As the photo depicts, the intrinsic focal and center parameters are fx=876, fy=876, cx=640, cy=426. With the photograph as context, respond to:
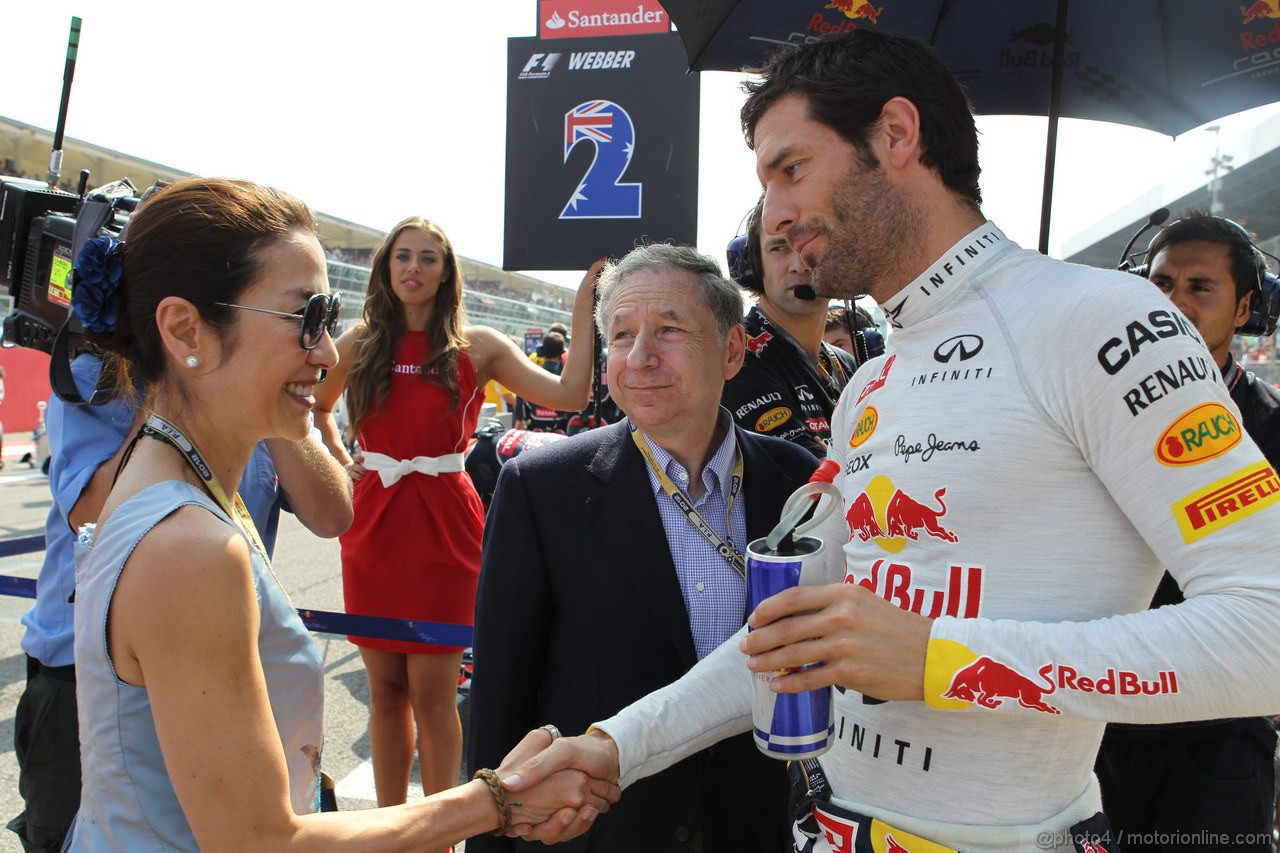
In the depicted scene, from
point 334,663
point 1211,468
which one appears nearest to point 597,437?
point 1211,468

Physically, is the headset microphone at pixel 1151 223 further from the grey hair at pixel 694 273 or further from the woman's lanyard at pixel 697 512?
the woman's lanyard at pixel 697 512

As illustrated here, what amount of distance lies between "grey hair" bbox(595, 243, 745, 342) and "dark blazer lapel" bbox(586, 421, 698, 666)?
426mm

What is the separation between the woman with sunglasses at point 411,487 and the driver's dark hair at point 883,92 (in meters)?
2.04

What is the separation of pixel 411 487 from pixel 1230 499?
326cm

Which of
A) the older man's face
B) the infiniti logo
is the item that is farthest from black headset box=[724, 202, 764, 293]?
the infiniti logo

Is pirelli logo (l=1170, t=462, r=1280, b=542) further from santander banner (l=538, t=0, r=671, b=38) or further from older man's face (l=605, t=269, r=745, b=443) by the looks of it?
santander banner (l=538, t=0, r=671, b=38)

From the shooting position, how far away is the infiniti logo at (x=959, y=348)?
1.41 meters

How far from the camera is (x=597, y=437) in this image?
7.54ft

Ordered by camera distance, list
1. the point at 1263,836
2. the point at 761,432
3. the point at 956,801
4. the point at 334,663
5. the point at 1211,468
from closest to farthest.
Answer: the point at 1211,468
the point at 956,801
the point at 1263,836
the point at 761,432
the point at 334,663

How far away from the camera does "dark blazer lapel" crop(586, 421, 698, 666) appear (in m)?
2.02

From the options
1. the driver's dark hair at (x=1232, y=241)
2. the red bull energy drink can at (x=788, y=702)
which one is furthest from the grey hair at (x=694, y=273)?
the driver's dark hair at (x=1232, y=241)

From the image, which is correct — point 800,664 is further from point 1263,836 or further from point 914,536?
point 1263,836

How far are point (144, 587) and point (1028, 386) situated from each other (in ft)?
4.43

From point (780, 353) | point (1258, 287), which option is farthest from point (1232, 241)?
point (780, 353)
